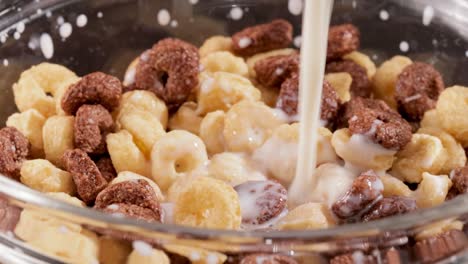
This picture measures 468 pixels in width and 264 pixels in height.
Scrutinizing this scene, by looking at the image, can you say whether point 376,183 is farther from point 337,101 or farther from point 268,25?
point 268,25

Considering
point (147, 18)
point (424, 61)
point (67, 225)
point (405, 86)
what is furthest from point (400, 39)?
point (67, 225)

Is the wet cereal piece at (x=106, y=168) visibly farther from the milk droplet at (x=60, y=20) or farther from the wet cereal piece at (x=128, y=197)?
the milk droplet at (x=60, y=20)

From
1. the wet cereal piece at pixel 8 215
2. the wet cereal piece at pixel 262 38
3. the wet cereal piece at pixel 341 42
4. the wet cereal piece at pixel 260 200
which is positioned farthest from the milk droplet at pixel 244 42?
the wet cereal piece at pixel 8 215

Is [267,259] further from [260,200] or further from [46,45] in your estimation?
[46,45]

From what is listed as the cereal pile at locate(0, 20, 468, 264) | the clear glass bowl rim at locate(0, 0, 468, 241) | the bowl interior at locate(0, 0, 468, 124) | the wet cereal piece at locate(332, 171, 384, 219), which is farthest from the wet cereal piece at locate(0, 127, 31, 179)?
the wet cereal piece at locate(332, 171, 384, 219)

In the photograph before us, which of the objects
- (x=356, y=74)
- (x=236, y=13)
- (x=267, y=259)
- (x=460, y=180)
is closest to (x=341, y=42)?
(x=356, y=74)
